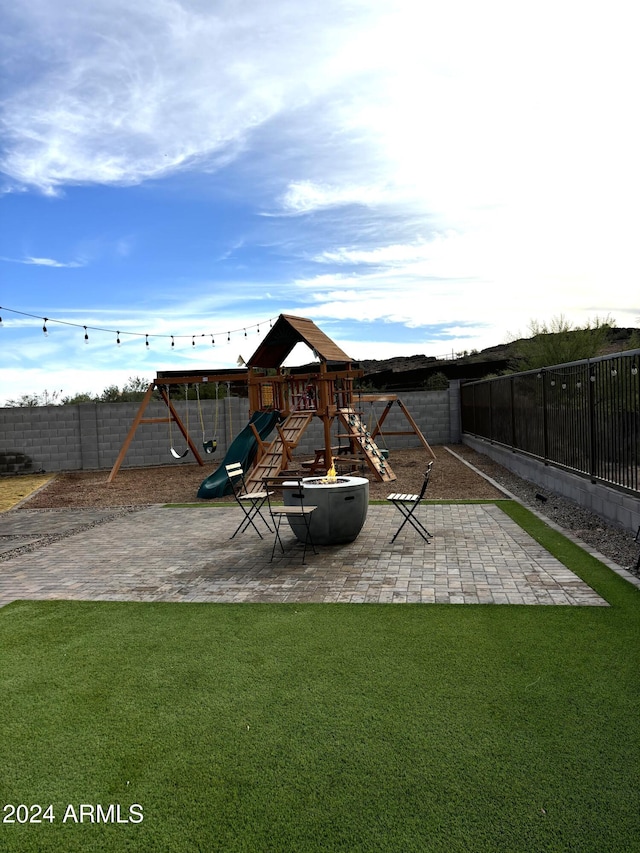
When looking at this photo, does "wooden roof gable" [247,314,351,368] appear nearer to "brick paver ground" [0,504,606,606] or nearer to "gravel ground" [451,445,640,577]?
"gravel ground" [451,445,640,577]

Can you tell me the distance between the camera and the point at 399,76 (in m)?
8.09

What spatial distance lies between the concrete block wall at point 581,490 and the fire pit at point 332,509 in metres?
2.91

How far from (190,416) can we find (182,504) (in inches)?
294

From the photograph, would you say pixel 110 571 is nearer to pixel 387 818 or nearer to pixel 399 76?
pixel 387 818

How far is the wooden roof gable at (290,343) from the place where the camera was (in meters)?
12.6

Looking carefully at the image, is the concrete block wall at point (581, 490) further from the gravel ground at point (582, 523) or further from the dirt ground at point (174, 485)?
the dirt ground at point (174, 485)

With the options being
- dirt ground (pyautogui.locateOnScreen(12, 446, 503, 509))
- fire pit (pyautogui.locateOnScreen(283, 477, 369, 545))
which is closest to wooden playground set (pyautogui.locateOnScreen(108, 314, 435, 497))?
dirt ground (pyautogui.locateOnScreen(12, 446, 503, 509))

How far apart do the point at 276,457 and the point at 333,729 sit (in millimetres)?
8618

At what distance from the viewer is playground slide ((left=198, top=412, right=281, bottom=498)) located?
37.4 feet

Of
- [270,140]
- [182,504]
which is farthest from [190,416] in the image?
[270,140]

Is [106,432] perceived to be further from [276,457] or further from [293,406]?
[276,457]

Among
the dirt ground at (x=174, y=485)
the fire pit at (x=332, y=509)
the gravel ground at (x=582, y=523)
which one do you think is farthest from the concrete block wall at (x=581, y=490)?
the fire pit at (x=332, y=509)

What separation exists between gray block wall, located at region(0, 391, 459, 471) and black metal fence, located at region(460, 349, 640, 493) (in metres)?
5.43

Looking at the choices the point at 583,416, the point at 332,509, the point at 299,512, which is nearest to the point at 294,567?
the point at 299,512
